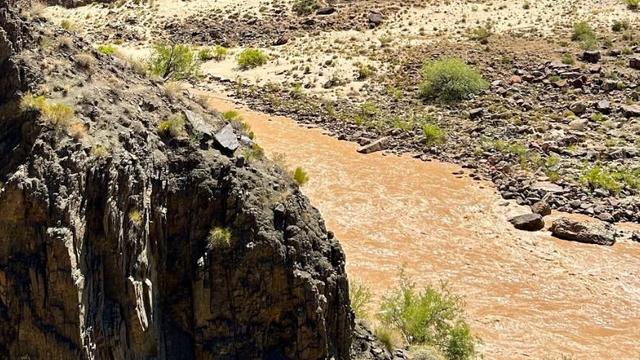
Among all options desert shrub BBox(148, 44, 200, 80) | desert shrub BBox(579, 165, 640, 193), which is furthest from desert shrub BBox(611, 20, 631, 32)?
desert shrub BBox(148, 44, 200, 80)

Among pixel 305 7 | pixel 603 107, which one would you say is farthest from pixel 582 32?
pixel 305 7

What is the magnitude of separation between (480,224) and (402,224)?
2.86 meters

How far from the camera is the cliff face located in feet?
28.7

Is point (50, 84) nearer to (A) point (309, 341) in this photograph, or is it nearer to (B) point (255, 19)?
(A) point (309, 341)

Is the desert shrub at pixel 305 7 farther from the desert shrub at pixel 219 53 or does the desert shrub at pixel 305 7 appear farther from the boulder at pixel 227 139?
the boulder at pixel 227 139

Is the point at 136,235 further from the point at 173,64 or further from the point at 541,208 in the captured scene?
the point at 173,64

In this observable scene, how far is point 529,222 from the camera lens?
25109 mm

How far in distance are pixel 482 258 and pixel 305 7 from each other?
34816 mm

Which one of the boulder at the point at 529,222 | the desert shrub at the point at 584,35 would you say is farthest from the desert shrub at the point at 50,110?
the desert shrub at the point at 584,35

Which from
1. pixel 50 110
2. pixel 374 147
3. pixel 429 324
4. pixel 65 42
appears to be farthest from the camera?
pixel 374 147

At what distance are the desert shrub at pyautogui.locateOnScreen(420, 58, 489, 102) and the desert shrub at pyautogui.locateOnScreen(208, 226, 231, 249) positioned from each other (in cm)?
2846

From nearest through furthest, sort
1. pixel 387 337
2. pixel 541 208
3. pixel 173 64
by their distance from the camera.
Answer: pixel 387 337 < pixel 541 208 < pixel 173 64

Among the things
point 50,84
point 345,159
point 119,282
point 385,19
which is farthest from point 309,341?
point 385,19

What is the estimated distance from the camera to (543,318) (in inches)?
795
